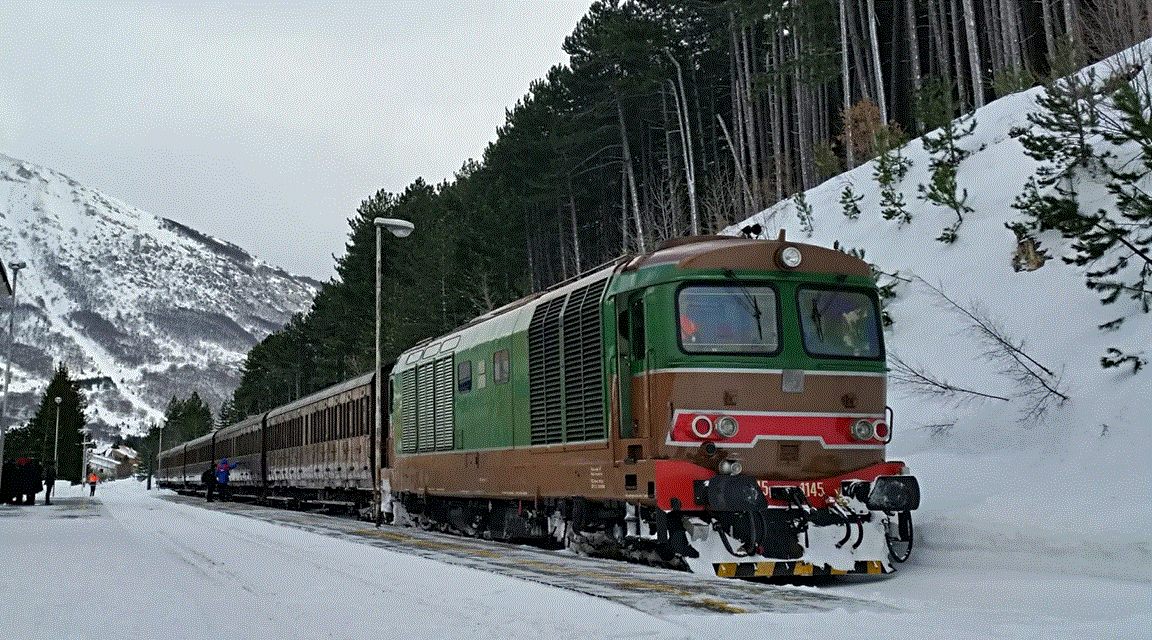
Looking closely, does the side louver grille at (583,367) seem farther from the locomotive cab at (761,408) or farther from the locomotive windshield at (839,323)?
the locomotive windshield at (839,323)

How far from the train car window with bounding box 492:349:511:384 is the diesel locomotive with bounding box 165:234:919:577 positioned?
123 cm

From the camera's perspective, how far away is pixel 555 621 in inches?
271

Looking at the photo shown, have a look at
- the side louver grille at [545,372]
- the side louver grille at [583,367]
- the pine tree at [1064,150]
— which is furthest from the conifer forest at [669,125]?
the side louver grille at [583,367]

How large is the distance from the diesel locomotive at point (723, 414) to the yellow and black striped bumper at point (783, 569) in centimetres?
2

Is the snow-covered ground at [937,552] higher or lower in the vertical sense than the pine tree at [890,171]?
lower

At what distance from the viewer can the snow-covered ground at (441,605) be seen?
6555mm

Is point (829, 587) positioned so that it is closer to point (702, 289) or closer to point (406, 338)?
point (702, 289)

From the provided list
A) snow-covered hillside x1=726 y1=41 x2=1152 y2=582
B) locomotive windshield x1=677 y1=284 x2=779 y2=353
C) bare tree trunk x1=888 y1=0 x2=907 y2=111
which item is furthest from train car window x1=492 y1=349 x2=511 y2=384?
bare tree trunk x1=888 y1=0 x2=907 y2=111

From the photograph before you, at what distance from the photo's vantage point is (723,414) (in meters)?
10.3

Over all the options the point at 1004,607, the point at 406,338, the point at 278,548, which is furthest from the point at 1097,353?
the point at 406,338

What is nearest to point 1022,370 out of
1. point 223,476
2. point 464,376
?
point 464,376

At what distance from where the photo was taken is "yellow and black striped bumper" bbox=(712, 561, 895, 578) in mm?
9680

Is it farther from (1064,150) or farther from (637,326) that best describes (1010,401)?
(637,326)

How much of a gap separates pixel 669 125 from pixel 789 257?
3619cm
